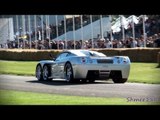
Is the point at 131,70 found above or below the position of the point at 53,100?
above

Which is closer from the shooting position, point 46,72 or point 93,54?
point 93,54

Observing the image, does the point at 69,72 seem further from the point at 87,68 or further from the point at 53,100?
the point at 53,100

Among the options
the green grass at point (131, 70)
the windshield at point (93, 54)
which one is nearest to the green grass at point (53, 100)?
the green grass at point (131, 70)

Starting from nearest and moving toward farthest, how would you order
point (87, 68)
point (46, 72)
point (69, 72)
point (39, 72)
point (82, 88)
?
point (39, 72)
point (82, 88)
point (46, 72)
point (69, 72)
point (87, 68)

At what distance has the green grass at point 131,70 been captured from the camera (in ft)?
19.5

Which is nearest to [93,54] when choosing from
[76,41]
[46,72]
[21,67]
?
[46,72]

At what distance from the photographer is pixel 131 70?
26.0ft

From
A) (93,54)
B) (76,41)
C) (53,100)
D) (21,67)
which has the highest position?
(76,41)

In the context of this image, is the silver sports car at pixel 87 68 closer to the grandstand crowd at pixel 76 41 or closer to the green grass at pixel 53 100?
the grandstand crowd at pixel 76 41
